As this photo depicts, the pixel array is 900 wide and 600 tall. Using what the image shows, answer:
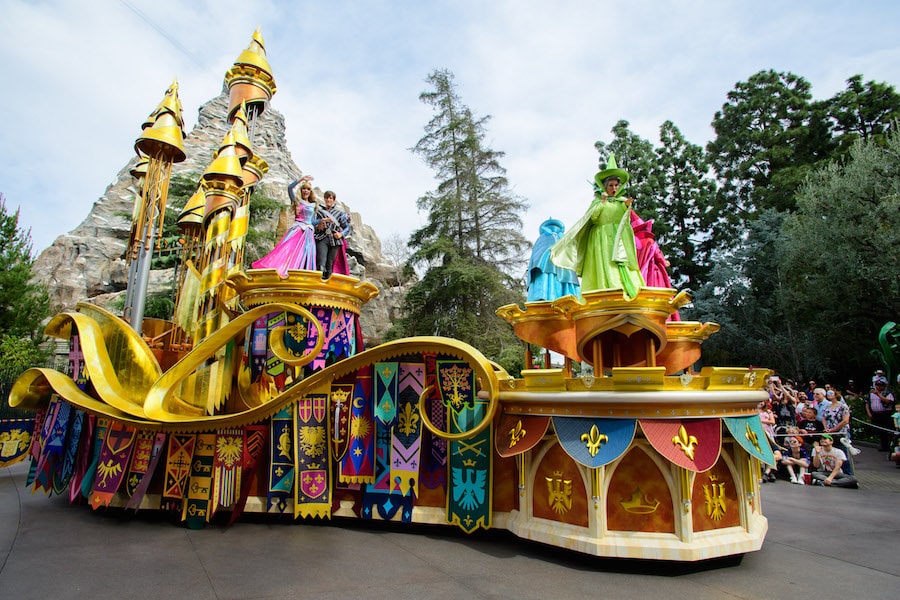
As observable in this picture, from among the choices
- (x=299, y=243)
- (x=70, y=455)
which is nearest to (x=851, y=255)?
(x=299, y=243)

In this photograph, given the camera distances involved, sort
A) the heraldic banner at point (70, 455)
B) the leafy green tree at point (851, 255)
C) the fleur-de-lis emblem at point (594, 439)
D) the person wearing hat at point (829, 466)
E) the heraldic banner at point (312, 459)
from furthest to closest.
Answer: the leafy green tree at point (851, 255) → the person wearing hat at point (829, 466) → the heraldic banner at point (70, 455) → the heraldic banner at point (312, 459) → the fleur-de-lis emblem at point (594, 439)

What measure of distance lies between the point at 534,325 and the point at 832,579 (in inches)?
147

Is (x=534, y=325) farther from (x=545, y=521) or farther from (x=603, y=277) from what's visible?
(x=545, y=521)

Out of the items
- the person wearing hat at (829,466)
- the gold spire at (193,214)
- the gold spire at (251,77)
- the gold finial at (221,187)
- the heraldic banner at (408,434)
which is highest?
the gold spire at (251,77)

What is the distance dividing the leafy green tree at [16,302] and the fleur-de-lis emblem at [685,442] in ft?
66.7

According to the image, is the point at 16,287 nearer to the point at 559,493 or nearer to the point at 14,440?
the point at 14,440

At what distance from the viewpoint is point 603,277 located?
17.2 ft

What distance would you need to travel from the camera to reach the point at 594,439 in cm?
446

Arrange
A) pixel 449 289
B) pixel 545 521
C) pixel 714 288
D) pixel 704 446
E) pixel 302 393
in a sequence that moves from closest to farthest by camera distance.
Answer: pixel 704 446 → pixel 545 521 → pixel 302 393 → pixel 449 289 → pixel 714 288

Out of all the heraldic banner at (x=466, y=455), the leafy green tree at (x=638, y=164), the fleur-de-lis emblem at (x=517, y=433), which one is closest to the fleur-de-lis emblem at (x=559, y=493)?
the fleur-de-lis emblem at (x=517, y=433)

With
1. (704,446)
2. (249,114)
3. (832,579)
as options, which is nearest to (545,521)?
(704,446)

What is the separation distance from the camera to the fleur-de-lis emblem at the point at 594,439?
14.5 ft

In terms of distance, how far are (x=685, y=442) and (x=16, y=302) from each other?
2375 centimetres

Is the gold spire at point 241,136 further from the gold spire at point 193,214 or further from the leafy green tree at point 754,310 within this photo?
the leafy green tree at point 754,310
